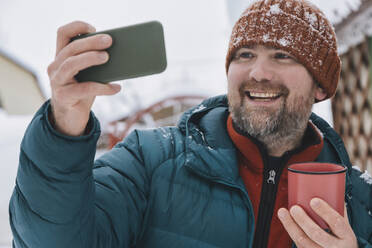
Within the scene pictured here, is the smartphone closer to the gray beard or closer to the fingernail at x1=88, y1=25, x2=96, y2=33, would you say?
the fingernail at x1=88, y1=25, x2=96, y2=33

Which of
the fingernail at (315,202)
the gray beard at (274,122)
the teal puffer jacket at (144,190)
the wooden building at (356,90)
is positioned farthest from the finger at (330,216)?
the wooden building at (356,90)

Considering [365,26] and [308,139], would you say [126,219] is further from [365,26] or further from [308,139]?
[365,26]

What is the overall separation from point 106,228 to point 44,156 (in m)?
0.26

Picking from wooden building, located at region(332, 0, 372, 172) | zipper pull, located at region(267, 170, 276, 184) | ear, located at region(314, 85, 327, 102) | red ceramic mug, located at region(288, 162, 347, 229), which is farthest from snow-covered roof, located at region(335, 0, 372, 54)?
red ceramic mug, located at region(288, 162, 347, 229)

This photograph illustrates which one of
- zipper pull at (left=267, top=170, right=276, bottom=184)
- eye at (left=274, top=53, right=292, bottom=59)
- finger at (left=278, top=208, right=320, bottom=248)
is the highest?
eye at (left=274, top=53, right=292, bottom=59)

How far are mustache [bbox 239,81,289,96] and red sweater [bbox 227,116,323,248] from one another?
0.14 meters

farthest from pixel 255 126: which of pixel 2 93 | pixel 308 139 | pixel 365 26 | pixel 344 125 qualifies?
pixel 2 93

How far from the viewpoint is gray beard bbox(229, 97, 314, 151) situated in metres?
0.95

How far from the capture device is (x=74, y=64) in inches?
18.6

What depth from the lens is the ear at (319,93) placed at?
1159 millimetres

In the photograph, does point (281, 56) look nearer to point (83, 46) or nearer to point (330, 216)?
point (330, 216)

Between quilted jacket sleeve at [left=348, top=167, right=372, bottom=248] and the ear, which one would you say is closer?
quilted jacket sleeve at [left=348, top=167, right=372, bottom=248]

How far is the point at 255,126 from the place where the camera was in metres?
0.95

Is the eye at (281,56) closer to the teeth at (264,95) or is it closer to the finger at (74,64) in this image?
the teeth at (264,95)
